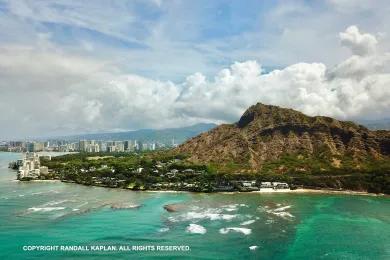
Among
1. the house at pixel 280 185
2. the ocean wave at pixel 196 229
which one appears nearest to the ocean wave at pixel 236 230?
the ocean wave at pixel 196 229

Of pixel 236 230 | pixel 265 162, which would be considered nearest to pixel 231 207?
pixel 236 230

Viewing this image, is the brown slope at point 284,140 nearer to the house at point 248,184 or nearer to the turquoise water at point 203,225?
the house at point 248,184

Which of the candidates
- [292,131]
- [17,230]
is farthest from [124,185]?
[292,131]

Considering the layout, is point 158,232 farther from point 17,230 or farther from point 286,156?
point 286,156

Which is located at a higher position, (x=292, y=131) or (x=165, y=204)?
(x=292, y=131)

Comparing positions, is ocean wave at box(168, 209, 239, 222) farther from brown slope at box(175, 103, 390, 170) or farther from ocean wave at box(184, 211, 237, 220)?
brown slope at box(175, 103, 390, 170)

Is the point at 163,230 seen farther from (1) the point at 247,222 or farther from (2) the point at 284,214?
(2) the point at 284,214
